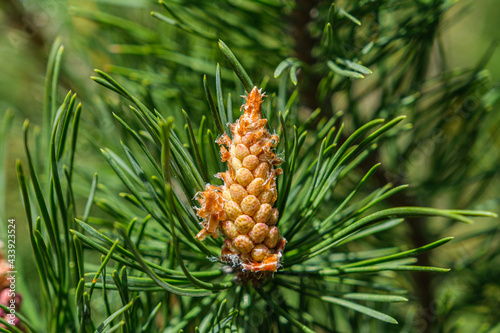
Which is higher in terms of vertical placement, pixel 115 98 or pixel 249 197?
pixel 115 98

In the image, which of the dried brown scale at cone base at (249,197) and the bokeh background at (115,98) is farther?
the bokeh background at (115,98)

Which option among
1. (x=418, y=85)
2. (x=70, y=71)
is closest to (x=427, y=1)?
(x=418, y=85)

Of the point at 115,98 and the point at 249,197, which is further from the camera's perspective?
the point at 115,98

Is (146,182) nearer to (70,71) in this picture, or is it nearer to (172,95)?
(172,95)

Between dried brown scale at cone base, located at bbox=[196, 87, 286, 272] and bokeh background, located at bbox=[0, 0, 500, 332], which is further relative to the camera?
bokeh background, located at bbox=[0, 0, 500, 332]

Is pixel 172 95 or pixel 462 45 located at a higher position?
pixel 172 95
